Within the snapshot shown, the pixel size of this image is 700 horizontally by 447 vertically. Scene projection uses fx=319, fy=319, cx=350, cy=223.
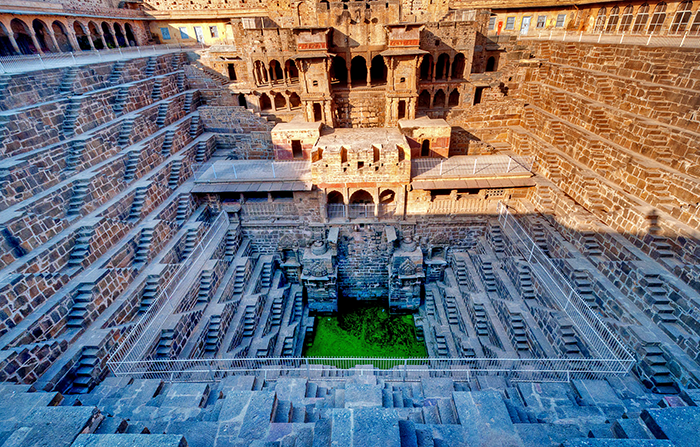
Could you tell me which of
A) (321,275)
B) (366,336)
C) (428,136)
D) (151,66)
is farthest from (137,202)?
(428,136)

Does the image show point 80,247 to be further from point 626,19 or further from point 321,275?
point 626,19

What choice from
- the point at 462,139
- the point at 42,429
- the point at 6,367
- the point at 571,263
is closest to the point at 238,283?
the point at 6,367

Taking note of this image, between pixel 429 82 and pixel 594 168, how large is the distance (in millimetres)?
12385

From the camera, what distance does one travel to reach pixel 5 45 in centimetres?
2259

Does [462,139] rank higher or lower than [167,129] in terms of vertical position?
lower

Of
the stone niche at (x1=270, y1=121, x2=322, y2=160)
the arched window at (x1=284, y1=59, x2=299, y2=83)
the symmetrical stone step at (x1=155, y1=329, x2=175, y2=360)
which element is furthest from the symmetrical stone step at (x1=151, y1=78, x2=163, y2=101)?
the symmetrical stone step at (x1=155, y1=329, x2=175, y2=360)

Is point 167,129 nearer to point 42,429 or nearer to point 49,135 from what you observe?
point 49,135

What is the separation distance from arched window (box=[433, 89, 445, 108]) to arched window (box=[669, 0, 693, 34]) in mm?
14033

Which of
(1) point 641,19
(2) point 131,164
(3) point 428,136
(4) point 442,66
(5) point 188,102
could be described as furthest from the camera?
(4) point 442,66

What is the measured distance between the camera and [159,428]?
7.54 meters

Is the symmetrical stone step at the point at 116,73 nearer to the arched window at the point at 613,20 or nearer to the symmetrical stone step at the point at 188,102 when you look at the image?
the symmetrical stone step at the point at 188,102

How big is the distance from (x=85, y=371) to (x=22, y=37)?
1121 inches

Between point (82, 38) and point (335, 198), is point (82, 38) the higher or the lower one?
the higher one

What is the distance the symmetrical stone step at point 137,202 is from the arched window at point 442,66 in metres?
20.8
